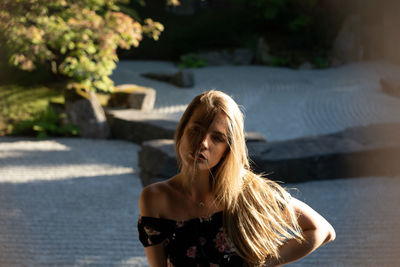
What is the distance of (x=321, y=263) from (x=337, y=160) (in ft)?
5.85

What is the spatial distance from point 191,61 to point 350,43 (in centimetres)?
464

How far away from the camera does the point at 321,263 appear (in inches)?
122

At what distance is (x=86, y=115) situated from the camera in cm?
709

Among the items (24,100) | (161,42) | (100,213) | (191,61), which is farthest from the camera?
(161,42)

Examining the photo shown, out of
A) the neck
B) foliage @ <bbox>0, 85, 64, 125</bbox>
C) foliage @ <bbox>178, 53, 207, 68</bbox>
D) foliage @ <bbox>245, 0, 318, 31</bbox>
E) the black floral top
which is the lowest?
foliage @ <bbox>178, 53, 207, 68</bbox>

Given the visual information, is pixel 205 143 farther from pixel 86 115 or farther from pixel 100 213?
pixel 86 115

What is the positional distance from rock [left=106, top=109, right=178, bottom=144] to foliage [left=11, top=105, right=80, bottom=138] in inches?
23.9

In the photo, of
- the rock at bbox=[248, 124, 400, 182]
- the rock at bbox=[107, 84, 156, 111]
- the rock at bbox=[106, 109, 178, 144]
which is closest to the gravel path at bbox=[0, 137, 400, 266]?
the rock at bbox=[248, 124, 400, 182]

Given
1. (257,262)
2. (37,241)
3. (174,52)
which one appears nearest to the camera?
(257,262)

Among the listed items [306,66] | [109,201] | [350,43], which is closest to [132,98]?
[109,201]

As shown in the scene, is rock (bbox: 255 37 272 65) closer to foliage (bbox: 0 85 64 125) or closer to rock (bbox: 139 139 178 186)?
foliage (bbox: 0 85 64 125)

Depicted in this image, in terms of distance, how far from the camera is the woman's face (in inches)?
44.8

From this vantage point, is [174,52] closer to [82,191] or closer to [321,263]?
[82,191]

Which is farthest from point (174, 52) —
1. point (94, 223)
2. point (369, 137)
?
point (94, 223)
